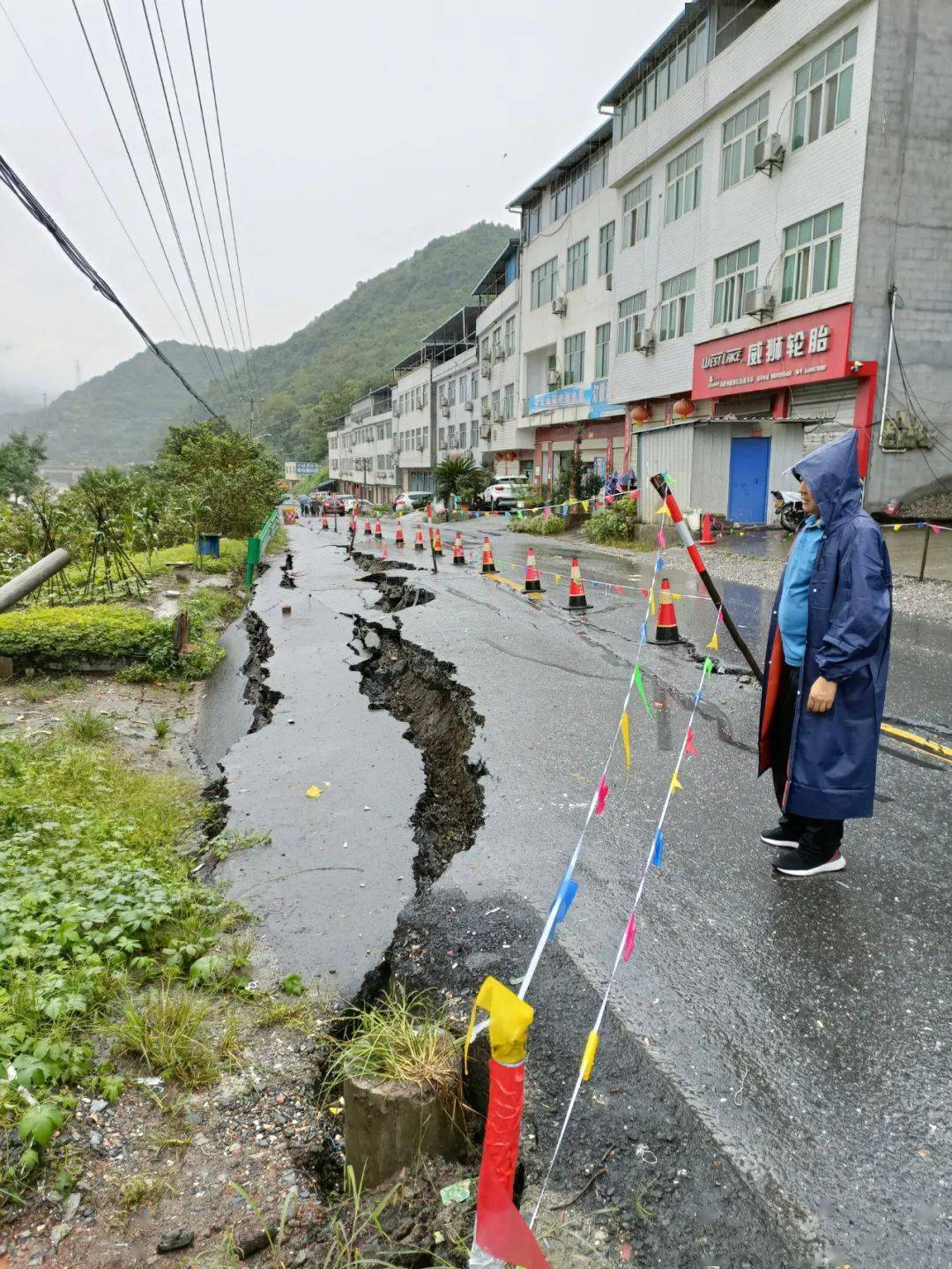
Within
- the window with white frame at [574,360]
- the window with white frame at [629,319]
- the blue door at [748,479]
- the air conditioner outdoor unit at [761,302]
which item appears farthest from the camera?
the window with white frame at [574,360]

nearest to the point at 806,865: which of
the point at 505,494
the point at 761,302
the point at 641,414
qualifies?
the point at 761,302

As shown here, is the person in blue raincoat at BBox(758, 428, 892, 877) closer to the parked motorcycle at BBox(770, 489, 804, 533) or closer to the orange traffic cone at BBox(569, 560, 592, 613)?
the orange traffic cone at BBox(569, 560, 592, 613)

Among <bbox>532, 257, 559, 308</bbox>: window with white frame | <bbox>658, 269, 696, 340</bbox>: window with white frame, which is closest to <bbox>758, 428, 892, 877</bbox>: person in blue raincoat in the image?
<bbox>658, 269, 696, 340</bbox>: window with white frame

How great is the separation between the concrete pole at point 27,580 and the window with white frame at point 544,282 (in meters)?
34.7

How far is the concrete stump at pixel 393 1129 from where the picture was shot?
224 cm

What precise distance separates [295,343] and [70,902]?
149886 mm

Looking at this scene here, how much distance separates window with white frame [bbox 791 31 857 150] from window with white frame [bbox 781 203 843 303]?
181 cm

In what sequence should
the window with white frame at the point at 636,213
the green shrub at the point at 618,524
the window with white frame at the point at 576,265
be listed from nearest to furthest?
the green shrub at the point at 618,524 → the window with white frame at the point at 636,213 → the window with white frame at the point at 576,265

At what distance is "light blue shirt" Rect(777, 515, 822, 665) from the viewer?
3.62 meters

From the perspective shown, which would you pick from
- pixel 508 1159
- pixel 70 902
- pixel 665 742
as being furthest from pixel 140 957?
pixel 665 742

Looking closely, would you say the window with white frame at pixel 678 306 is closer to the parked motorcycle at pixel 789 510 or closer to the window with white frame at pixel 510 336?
the parked motorcycle at pixel 789 510

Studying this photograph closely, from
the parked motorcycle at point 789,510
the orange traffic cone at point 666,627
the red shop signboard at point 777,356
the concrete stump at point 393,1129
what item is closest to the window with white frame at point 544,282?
the red shop signboard at point 777,356

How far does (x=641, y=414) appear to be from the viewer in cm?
2720

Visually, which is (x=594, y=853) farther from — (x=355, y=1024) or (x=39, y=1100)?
(x=39, y=1100)
